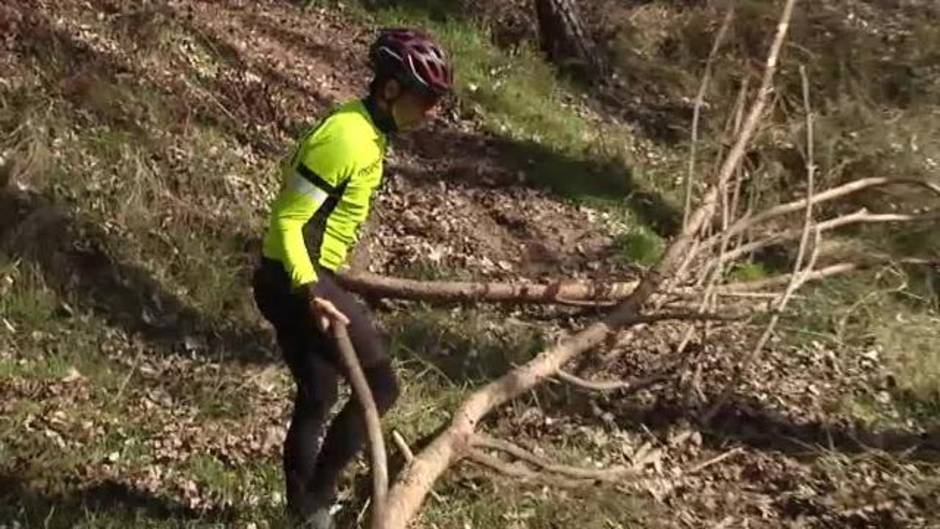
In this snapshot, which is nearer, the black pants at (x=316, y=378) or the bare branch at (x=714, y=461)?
the black pants at (x=316, y=378)

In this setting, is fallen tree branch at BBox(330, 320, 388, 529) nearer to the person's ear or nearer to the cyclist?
the cyclist

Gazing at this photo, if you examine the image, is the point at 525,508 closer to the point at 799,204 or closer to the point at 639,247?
the point at 799,204

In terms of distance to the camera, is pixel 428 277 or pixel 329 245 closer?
pixel 329 245

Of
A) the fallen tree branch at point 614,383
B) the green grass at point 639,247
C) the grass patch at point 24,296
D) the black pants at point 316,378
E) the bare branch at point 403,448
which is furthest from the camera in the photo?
the green grass at point 639,247

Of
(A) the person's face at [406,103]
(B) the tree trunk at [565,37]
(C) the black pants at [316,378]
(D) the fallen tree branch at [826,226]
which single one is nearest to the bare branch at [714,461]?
(D) the fallen tree branch at [826,226]

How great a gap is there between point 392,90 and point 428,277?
3.51 metres

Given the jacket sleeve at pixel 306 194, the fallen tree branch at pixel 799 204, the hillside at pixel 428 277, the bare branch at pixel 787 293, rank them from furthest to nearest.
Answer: the fallen tree branch at pixel 799 204 < the bare branch at pixel 787 293 < the hillside at pixel 428 277 < the jacket sleeve at pixel 306 194

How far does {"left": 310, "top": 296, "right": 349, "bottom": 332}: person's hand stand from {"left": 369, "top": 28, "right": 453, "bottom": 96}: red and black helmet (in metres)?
0.83

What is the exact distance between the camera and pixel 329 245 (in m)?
5.22

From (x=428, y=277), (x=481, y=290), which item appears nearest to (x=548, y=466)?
(x=481, y=290)

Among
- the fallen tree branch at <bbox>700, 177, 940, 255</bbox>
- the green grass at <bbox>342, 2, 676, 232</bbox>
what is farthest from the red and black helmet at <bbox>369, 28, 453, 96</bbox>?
the green grass at <bbox>342, 2, 676, 232</bbox>

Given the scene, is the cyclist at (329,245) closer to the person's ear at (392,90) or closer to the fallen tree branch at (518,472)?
the person's ear at (392,90)

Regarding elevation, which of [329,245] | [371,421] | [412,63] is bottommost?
[371,421]

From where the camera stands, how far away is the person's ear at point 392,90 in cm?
508
